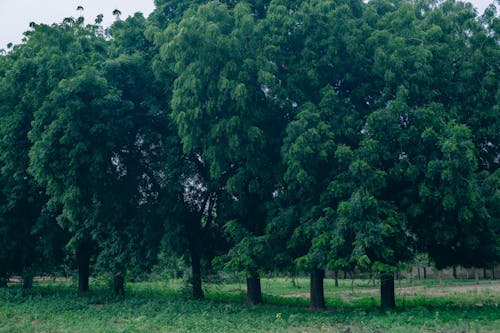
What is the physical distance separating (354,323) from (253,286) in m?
7.80

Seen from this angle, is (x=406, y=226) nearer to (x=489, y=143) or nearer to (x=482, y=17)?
(x=489, y=143)

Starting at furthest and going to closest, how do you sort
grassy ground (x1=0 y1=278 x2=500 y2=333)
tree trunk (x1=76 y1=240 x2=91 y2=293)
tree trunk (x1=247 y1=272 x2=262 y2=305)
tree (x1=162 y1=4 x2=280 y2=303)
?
tree trunk (x1=76 y1=240 x2=91 y2=293) < tree trunk (x1=247 y1=272 x2=262 y2=305) < tree (x1=162 y1=4 x2=280 y2=303) < grassy ground (x1=0 y1=278 x2=500 y2=333)

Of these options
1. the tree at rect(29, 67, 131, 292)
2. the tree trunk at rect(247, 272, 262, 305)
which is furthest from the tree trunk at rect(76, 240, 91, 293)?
the tree trunk at rect(247, 272, 262, 305)

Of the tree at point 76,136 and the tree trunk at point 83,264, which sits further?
the tree trunk at point 83,264

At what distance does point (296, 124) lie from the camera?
16.9 meters

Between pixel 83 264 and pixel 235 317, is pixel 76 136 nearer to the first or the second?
pixel 235 317

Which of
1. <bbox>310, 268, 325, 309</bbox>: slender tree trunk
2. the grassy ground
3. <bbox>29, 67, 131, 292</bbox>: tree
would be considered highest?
<bbox>29, 67, 131, 292</bbox>: tree

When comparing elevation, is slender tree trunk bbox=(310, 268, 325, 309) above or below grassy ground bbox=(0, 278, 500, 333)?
above

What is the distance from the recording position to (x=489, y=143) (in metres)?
19.0

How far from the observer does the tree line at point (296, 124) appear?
54.3 feet

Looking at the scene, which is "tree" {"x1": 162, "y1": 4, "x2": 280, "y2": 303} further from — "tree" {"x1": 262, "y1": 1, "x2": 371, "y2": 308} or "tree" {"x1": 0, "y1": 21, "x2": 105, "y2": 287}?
"tree" {"x1": 0, "y1": 21, "x2": 105, "y2": 287}

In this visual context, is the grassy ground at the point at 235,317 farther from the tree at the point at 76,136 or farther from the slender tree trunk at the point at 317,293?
the tree at the point at 76,136

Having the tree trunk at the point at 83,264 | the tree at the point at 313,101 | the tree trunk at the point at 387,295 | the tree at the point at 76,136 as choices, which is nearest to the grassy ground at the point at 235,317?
the tree trunk at the point at 387,295

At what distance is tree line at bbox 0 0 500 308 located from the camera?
1655 centimetres
